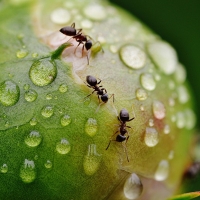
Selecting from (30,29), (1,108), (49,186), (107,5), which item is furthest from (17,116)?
(107,5)

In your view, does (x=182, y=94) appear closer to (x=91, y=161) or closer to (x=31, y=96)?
(x=91, y=161)

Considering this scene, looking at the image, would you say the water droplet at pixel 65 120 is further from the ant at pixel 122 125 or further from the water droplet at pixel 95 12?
the water droplet at pixel 95 12

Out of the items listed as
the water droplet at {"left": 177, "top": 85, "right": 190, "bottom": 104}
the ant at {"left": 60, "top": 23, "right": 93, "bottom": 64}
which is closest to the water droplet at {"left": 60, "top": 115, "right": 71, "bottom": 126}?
the ant at {"left": 60, "top": 23, "right": 93, "bottom": 64}

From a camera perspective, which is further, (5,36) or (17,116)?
(5,36)

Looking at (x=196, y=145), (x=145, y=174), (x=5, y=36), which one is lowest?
(x=196, y=145)

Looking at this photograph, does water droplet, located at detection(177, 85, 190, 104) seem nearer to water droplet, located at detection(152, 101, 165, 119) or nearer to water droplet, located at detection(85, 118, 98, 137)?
water droplet, located at detection(152, 101, 165, 119)

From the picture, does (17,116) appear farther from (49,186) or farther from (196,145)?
(196,145)
